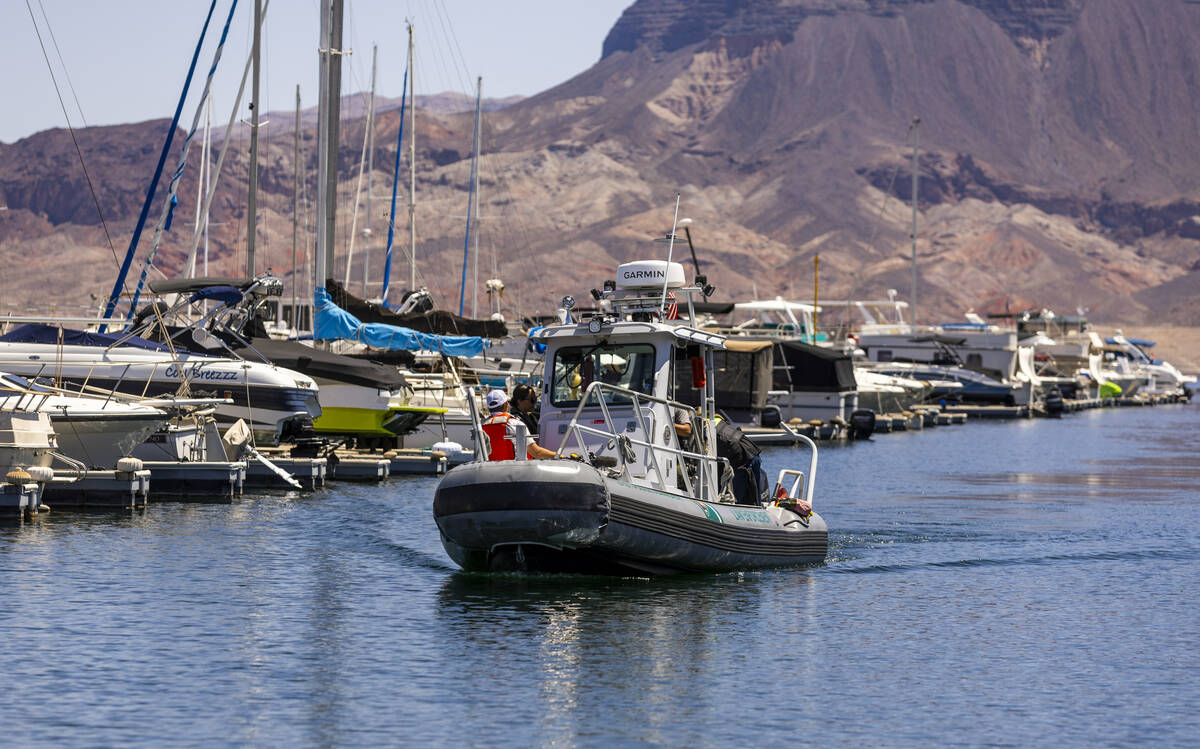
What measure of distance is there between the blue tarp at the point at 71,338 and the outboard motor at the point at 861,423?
3127 centimetres

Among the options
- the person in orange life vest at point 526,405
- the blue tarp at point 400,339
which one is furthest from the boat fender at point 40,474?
the blue tarp at point 400,339

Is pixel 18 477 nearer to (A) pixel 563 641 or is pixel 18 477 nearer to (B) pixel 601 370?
(B) pixel 601 370

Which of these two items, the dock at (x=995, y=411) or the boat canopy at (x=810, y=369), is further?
the dock at (x=995, y=411)

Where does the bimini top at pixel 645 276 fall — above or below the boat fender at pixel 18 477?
above

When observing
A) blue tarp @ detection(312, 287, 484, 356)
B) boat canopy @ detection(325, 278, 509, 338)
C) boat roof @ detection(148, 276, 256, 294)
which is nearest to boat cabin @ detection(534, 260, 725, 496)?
boat roof @ detection(148, 276, 256, 294)

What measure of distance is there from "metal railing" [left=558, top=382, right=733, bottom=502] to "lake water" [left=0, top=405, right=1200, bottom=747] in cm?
136

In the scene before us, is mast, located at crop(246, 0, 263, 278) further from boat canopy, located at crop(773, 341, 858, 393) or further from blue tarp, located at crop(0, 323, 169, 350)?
boat canopy, located at crop(773, 341, 858, 393)

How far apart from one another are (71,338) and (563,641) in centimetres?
1892

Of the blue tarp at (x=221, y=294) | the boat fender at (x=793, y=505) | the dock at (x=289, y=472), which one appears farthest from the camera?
the blue tarp at (x=221, y=294)

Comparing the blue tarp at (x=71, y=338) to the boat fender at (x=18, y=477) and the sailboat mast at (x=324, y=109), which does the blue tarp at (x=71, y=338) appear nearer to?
the sailboat mast at (x=324, y=109)

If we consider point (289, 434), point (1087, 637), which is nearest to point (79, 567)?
point (1087, 637)

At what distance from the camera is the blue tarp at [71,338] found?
33875 mm

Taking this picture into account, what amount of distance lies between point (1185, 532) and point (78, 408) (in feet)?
A: 67.3

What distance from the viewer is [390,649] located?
18219 mm
